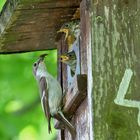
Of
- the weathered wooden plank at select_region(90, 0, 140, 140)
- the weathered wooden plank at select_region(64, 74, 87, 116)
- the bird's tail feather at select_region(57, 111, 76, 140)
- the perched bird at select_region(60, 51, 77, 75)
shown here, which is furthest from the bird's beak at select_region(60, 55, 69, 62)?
the weathered wooden plank at select_region(90, 0, 140, 140)

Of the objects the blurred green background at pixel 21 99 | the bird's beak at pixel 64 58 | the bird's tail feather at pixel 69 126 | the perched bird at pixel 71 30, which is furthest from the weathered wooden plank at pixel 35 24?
the blurred green background at pixel 21 99

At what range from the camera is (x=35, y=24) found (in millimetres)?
5090

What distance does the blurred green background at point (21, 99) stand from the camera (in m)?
8.22

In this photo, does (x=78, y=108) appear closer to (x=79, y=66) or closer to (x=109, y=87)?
(x=79, y=66)

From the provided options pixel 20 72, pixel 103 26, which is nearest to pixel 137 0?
pixel 103 26

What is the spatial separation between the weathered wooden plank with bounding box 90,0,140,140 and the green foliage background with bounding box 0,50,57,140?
403 centimetres

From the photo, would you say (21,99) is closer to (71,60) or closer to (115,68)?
(71,60)

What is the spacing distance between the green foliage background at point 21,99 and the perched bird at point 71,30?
3.00m

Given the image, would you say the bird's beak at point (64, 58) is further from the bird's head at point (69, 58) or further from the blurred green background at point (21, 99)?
the blurred green background at point (21, 99)

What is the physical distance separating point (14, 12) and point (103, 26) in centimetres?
75

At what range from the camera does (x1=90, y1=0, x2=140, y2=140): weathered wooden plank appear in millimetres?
4031

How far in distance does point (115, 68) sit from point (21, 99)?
15.1ft

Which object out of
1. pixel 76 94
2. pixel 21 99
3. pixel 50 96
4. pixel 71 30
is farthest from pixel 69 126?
pixel 21 99

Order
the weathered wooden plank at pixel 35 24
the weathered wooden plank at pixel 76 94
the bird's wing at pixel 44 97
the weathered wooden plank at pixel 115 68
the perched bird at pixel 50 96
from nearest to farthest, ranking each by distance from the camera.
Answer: the weathered wooden plank at pixel 115 68, the weathered wooden plank at pixel 76 94, the weathered wooden plank at pixel 35 24, the perched bird at pixel 50 96, the bird's wing at pixel 44 97
